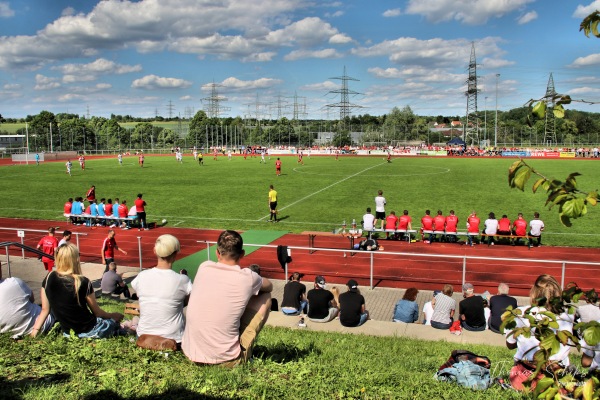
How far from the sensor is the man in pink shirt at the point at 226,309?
474 cm

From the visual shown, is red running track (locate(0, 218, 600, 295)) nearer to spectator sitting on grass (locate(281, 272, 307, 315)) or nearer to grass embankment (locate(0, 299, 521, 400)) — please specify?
spectator sitting on grass (locate(281, 272, 307, 315))

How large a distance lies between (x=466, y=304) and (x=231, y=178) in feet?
115

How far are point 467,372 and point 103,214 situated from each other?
69.4ft

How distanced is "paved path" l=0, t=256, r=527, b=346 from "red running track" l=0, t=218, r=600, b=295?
47.5 inches

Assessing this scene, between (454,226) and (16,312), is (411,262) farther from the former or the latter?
(16,312)

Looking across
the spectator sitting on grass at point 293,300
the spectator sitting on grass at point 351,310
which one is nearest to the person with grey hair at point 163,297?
the spectator sitting on grass at point 351,310

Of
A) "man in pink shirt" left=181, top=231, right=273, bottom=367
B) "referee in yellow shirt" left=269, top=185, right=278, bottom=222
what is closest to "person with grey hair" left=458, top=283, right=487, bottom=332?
"man in pink shirt" left=181, top=231, right=273, bottom=367

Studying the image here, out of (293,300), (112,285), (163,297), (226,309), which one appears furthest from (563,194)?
(112,285)

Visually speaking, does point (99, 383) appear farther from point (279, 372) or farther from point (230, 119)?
point (230, 119)

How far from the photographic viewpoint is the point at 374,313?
1155 cm

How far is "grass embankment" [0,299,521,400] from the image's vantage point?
4492mm

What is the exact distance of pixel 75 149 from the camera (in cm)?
9312

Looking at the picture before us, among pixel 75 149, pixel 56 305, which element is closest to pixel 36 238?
pixel 56 305

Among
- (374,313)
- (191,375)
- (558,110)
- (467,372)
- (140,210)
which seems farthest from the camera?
(140,210)
